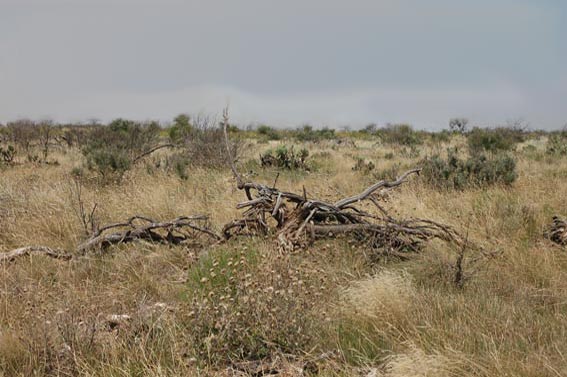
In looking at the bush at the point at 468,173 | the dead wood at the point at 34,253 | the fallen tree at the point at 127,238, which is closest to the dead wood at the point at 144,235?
the fallen tree at the point at 127,238

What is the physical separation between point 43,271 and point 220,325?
7.14 feet

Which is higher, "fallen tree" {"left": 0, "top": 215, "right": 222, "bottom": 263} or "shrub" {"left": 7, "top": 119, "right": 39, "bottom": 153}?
"shrub" {"left": 7, "top": 119, "right": 39, "bottom": 153}

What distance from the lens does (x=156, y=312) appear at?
316 cm

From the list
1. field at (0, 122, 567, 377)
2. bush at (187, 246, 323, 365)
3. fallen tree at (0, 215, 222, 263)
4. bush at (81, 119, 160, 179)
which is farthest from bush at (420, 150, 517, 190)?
bush at (81, 119, 160, 179)

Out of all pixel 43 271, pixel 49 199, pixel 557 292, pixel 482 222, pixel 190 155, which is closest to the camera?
pixel 557 292

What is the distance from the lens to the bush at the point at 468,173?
794cm

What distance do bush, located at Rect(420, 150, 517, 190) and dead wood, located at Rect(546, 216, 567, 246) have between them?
258 cm

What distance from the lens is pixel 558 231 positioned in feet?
16.2

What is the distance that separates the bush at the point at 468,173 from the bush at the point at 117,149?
5.77 meters

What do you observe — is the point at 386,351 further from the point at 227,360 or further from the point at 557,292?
the point at 557,292

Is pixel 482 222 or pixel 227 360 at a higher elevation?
pixel 482 222

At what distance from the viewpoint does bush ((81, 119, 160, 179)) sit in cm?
974

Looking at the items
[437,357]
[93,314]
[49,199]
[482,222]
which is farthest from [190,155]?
[437,357]

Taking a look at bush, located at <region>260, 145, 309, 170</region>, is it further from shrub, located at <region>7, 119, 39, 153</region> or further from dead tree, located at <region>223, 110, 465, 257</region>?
shrub, located at <region>7, 119, 39, 153</region>
